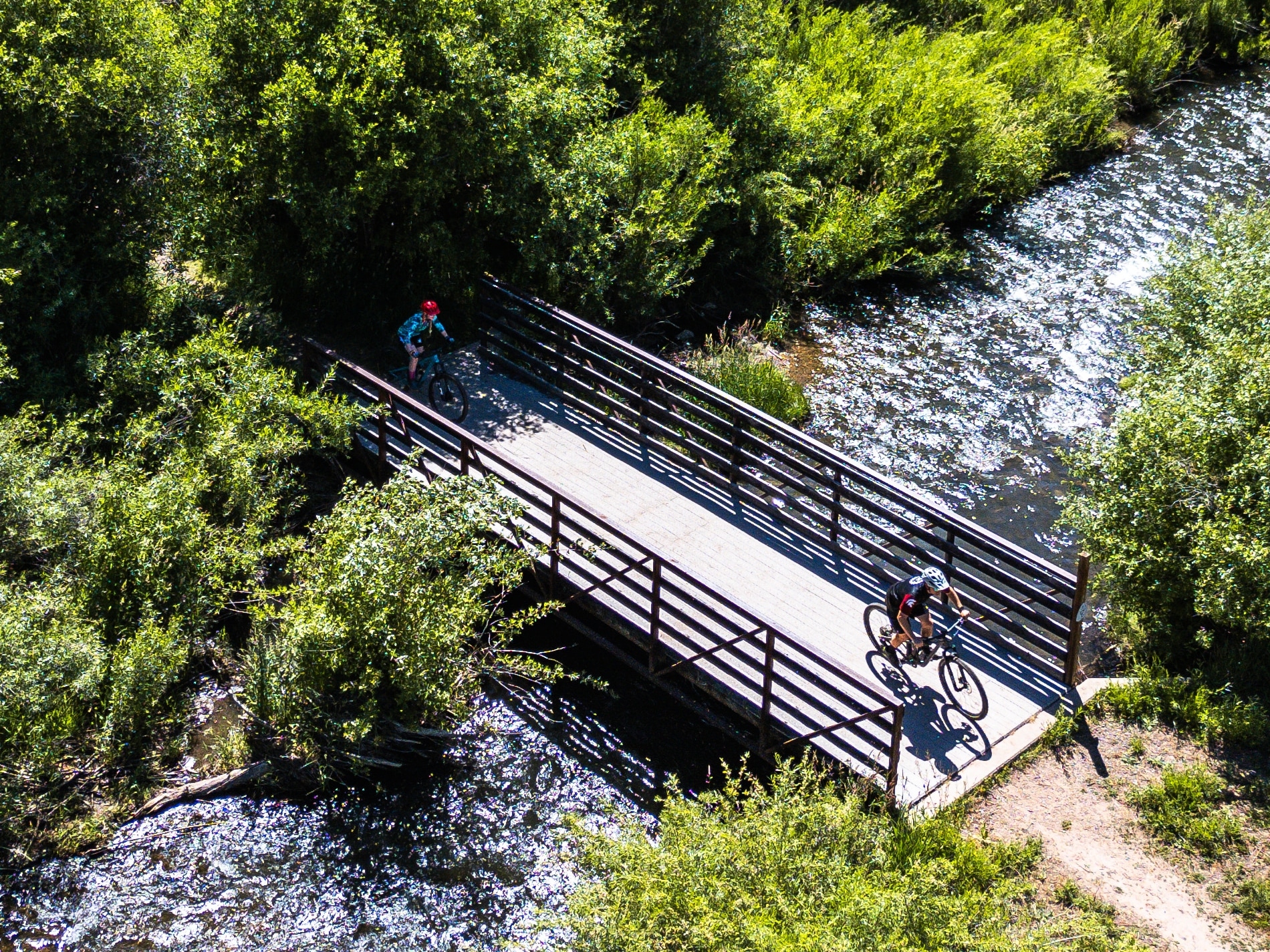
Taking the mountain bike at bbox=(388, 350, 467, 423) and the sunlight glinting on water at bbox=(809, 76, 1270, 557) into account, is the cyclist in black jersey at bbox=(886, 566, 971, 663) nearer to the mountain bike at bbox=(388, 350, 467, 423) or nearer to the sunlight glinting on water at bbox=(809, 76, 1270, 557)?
the sunlight glinting on water at bbox=(809, 76, 1270, 557)

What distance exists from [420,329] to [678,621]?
6748 millimetres

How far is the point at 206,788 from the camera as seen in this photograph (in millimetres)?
13219

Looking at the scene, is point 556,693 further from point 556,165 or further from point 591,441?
point 556,165

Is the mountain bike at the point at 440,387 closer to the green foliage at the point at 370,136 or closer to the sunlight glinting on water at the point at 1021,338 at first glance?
the green foliage at the point at 370,136

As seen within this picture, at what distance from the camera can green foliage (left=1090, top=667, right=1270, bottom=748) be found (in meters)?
12.9

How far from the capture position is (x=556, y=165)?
2030 centimetres

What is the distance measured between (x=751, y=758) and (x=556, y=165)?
11.7 meters

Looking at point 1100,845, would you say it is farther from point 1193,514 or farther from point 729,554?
point 729,554

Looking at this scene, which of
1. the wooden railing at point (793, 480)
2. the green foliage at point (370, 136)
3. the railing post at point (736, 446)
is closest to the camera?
the wooden railing at point (793, 480)

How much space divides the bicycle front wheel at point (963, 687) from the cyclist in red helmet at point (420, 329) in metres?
8.73

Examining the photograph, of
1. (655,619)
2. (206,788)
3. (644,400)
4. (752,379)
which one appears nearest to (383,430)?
(644,400)

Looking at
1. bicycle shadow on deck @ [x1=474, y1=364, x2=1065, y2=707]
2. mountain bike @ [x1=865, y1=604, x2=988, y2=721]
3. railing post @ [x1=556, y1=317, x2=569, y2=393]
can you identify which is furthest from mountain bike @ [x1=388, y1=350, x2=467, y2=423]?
mountain bike @ [x1=865, y1=604, x2=988, y2=721]

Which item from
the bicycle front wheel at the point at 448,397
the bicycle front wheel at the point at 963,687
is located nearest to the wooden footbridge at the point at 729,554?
the bicycle front wheel at the point at 963,687

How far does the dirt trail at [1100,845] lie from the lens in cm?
1083
